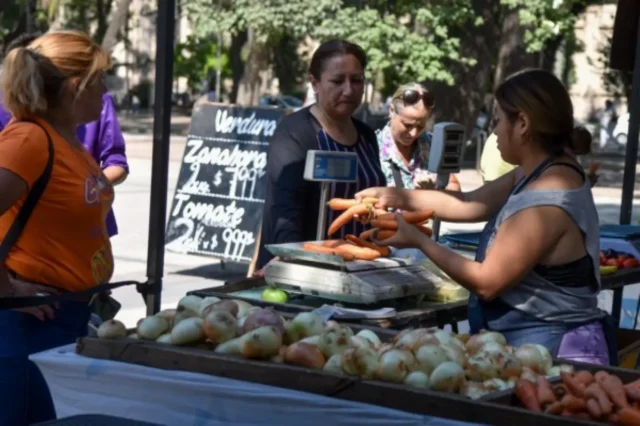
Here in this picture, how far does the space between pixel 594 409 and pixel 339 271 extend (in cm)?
130

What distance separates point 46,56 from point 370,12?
2120 cm

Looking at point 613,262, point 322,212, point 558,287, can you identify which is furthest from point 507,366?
point 613,262

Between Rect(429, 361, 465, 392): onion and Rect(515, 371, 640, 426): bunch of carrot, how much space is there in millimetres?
142

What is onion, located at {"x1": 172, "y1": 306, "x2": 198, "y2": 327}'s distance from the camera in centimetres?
330

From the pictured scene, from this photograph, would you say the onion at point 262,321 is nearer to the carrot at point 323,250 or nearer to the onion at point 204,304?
the onion at point 204,304

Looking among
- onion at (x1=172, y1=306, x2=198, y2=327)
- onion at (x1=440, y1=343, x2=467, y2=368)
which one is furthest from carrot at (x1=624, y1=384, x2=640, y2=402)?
onion at (x1=172, y1=306, x2=198, y2=327)

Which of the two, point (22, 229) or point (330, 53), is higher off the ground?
point (330, 53)

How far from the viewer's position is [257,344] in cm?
302

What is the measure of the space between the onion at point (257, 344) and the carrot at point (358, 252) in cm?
85

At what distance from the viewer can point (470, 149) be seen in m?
30.2

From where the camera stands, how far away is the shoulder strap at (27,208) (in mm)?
3535

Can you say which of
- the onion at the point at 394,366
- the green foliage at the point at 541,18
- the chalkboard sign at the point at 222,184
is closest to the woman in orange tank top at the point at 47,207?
the onion at the point at 394,366

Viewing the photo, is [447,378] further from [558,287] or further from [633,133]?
[633,133]

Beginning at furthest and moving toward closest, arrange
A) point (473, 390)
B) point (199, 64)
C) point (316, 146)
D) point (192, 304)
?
point (199, 64)
point (316, 146)
point (192, 304)
point (473, 390)
